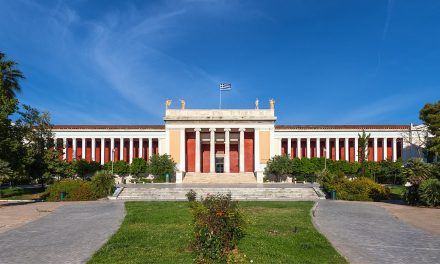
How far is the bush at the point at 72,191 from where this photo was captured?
31.3 metres

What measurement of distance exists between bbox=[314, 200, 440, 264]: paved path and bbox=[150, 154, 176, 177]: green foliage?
35691 millimetres

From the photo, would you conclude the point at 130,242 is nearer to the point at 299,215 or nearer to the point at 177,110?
the point at 299,215

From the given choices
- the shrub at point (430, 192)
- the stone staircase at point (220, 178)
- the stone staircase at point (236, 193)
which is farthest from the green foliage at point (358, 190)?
the stone staircase at point (220, 178)

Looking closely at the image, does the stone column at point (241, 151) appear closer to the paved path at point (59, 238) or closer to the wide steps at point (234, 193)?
the wide steps at point (234, 193)

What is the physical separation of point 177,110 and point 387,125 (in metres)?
34.1

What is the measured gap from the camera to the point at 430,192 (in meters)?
25.6

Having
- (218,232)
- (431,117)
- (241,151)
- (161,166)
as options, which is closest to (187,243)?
(218,232)

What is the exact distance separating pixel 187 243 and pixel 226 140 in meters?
46.0

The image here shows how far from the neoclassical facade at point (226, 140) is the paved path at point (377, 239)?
35.4 meters

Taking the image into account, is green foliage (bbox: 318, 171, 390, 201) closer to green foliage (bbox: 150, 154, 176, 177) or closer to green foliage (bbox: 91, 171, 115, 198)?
green foliage (bbox: 91, 171, 115, 198)

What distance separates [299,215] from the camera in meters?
20.0

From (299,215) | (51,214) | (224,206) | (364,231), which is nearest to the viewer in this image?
(224,206)

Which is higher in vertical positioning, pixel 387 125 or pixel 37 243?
pixel 387 125

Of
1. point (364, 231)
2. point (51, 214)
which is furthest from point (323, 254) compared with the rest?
point (51, 214)
